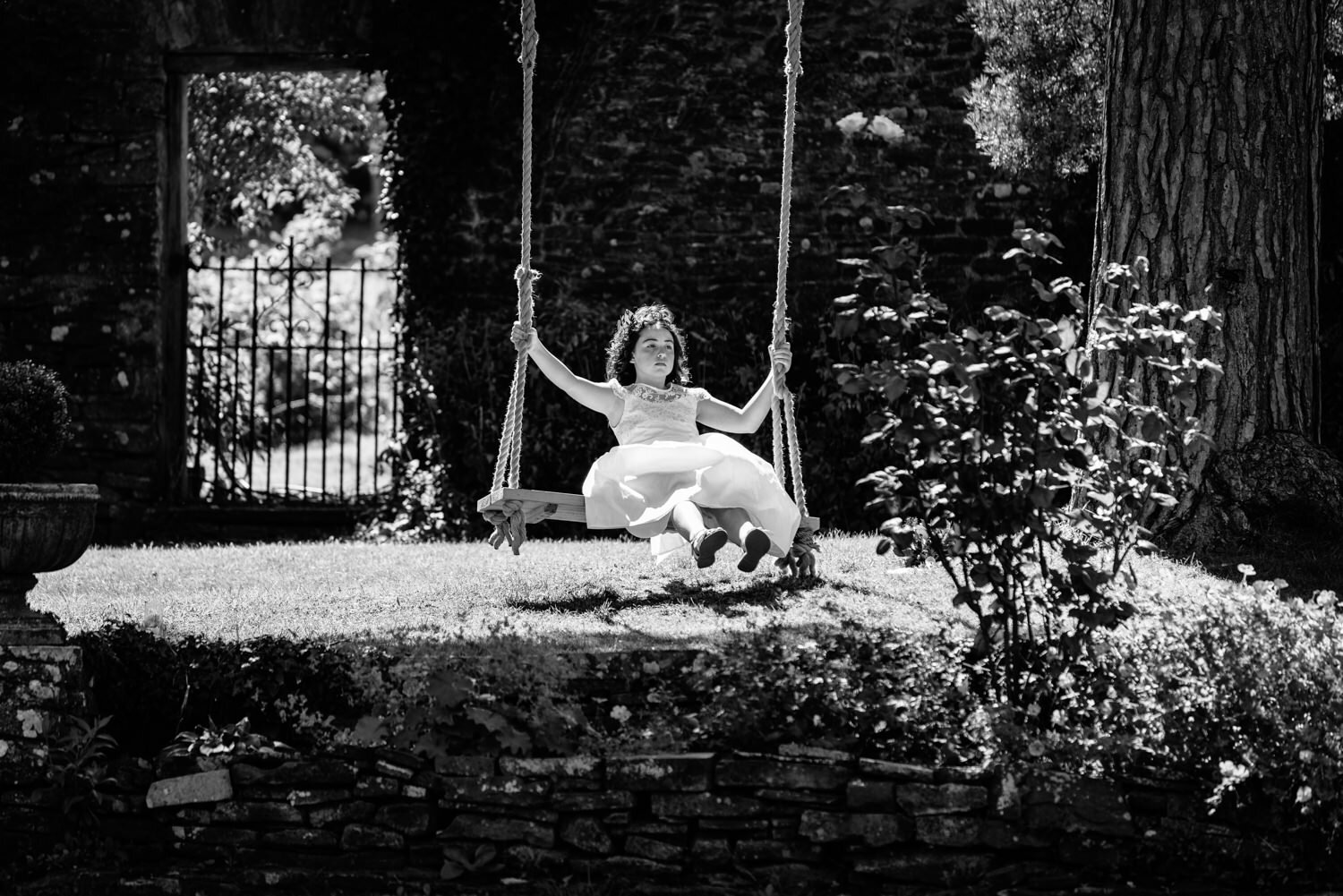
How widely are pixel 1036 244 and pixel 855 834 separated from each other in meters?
1.76

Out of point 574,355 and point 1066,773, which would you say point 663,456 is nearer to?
point 1066,773

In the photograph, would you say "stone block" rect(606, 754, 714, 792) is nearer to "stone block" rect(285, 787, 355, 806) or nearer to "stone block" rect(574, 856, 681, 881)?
"stone block" rect(574, 856, 681, 881)

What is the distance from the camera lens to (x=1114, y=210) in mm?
6184

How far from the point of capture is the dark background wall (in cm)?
923

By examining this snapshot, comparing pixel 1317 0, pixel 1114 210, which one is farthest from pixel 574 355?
pixel 1317 0

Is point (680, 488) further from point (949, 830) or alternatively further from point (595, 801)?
point (949, 830)

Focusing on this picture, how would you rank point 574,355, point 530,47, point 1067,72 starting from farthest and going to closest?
point 574,355 < point 1067,72 < point 530,47

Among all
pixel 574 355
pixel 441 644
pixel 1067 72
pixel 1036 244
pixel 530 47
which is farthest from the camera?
pixel 574 355

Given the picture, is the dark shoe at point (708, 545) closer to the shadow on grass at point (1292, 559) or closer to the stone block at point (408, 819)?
the stone block at point (408, 819)

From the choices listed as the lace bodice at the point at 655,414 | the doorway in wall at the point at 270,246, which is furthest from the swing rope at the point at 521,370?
the doorway in wall at the point at 270,246

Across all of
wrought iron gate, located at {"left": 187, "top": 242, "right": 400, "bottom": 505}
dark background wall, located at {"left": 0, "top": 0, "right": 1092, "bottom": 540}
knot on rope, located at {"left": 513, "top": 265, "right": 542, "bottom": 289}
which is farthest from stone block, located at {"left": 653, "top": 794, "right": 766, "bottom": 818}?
dark background wall, located at {"left": 0, "top": 0, "right": 1092, "bottom": 540}

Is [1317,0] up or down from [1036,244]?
up

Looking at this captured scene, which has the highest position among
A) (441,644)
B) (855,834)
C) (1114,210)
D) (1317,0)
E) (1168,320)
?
(1317,0)

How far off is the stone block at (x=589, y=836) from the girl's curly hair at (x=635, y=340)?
226 centimetres
